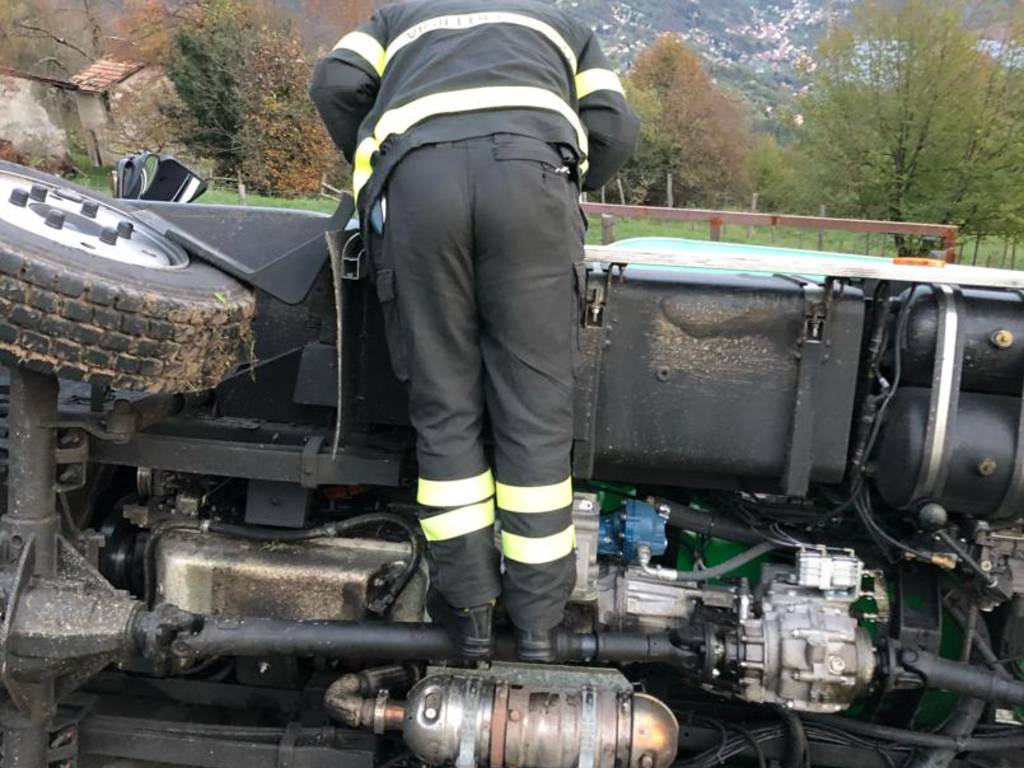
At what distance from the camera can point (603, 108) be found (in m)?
2.50

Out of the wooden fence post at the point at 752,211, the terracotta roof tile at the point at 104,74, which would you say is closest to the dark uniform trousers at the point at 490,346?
the wooden fence post at the point at 752,211

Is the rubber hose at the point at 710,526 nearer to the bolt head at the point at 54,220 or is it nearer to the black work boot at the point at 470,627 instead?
the black work boot at the point at 470,627

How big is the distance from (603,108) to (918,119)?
2903cm

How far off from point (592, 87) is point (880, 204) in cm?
2885

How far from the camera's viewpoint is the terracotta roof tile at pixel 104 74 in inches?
1480

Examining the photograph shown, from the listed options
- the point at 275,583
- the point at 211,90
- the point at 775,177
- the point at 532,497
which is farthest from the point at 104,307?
the point at 775,177

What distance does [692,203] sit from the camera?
4034cm

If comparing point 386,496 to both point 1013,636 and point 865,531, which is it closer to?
point 865,531

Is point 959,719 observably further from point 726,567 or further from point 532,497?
point 532,497

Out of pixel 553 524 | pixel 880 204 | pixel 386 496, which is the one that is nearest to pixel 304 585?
pixel 386 496

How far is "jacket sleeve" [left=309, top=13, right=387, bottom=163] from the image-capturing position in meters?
2.45

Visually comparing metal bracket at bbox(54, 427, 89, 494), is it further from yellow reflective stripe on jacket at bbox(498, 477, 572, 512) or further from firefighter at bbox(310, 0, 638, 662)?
yellow reflective stripe on jacket at bbox(498, 477, 572, 512)

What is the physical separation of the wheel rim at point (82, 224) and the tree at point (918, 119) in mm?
28543

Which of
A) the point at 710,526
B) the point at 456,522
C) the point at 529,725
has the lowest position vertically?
the point at 529,725
